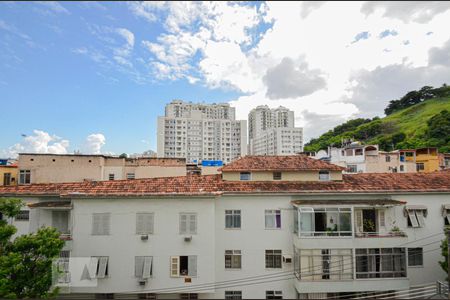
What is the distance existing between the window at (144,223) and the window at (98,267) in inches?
92.7

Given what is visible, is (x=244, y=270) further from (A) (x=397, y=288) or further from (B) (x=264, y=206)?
(A) (x=397, y=288)

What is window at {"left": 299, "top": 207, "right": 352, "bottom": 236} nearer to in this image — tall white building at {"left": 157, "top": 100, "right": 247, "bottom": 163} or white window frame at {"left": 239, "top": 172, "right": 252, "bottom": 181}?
white window frame at {"left": 239, "top": 172, "right": 252, "bottom": 181}

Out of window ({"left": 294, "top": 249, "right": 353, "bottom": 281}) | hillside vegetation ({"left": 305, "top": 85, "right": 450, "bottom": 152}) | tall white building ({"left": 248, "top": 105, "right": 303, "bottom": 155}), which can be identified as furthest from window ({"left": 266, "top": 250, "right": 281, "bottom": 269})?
tall white building ({"left": 248, "top": 105, "right": 303, "bottom": 155})

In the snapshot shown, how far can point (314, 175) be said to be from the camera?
19.4 metres

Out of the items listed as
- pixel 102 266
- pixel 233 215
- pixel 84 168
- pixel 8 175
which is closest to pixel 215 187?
pixel 233 215

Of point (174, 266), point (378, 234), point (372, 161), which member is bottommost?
point (174, 266)

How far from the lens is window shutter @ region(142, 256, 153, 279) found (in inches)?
627

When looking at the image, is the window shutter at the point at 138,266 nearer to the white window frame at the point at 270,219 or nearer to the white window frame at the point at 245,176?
the white window frame at the point at 270,219

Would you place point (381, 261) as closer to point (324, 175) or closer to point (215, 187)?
point (324, 175)

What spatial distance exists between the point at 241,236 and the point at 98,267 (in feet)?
27.1

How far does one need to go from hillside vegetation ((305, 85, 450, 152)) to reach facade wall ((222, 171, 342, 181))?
193 ft

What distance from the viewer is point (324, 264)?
54.9 ft

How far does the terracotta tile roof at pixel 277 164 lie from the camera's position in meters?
19.1

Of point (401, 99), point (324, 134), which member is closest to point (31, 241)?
point (324, 134)
